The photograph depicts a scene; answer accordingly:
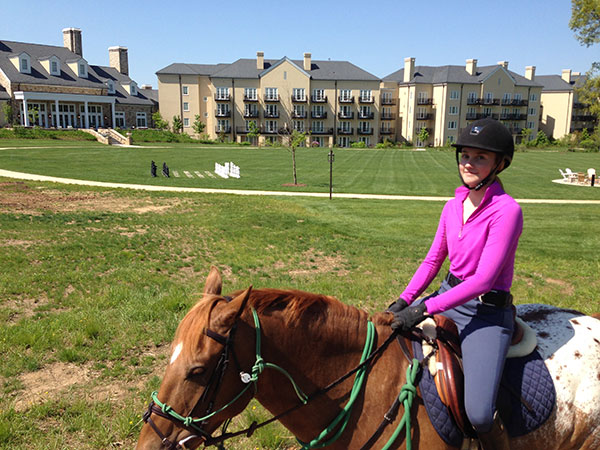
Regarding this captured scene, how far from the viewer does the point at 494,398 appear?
3.00 metres

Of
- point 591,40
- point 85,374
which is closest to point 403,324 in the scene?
point 85,374

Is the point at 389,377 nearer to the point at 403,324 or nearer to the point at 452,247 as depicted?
the point at 403,324

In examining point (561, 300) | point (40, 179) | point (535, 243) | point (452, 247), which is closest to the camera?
Result: point (452, 247)

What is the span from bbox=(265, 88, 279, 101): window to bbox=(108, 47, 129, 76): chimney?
102ft

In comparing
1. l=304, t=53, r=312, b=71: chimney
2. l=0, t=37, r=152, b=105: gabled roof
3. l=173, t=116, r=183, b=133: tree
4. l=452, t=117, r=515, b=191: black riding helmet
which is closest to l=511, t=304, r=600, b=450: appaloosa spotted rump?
l=452, t=117, r=515, b=191: black riding helmet

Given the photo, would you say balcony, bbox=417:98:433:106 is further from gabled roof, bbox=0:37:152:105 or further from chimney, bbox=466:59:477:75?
gabled roof, bbox=0:37:152:105

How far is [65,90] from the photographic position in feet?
247

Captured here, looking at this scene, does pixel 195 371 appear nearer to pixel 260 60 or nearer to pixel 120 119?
pixel 120 119

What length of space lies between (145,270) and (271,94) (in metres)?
83.7

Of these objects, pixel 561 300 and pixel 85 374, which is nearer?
pixel 85 374

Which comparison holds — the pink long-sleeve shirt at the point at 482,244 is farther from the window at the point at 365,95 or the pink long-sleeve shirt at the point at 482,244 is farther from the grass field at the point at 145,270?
the window at the point at 365,95

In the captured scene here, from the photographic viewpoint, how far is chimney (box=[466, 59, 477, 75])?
312 feet

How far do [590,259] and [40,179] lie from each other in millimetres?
28513

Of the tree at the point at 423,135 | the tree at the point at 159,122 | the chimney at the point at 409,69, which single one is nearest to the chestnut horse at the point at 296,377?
the tree at the point at 159,122
